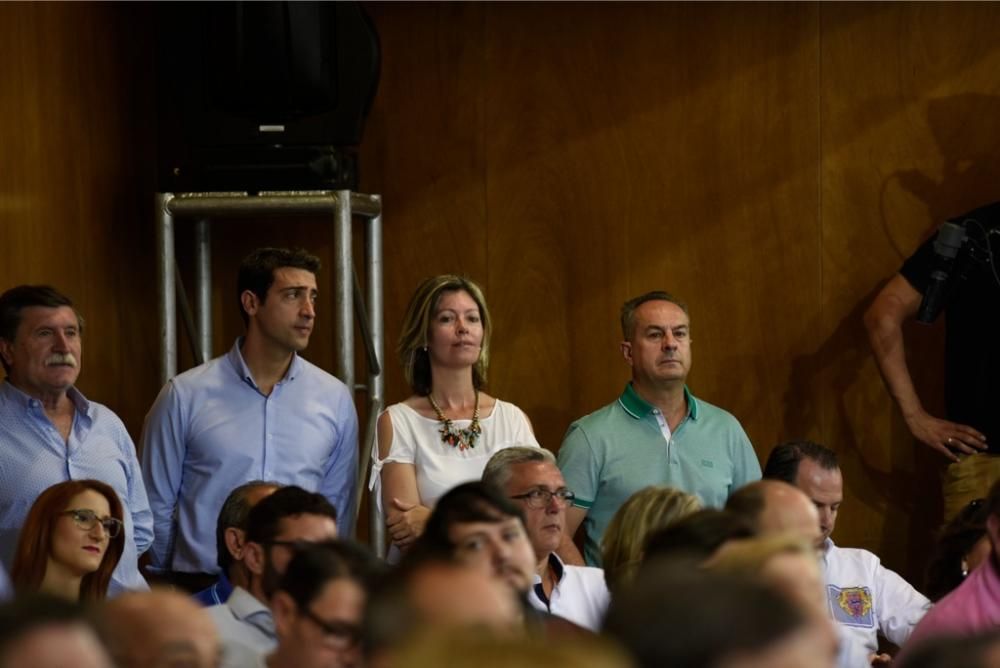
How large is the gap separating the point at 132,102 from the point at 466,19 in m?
0.98

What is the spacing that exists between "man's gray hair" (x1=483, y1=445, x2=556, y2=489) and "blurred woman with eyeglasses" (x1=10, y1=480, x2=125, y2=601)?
707 mm

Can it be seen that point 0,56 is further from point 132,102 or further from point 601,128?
point 601,128

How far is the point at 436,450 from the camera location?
3697 mm

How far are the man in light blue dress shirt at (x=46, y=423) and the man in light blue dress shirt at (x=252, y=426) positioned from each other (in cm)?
22

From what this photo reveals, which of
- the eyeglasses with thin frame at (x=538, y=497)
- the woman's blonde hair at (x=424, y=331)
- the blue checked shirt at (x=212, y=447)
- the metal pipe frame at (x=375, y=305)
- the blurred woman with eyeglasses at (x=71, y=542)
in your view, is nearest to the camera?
the blurred woman with eyeglasses at (x=71, y=542)

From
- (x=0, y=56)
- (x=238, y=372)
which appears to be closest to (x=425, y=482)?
(x=238, y=372)

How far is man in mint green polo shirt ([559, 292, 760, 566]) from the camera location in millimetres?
3898

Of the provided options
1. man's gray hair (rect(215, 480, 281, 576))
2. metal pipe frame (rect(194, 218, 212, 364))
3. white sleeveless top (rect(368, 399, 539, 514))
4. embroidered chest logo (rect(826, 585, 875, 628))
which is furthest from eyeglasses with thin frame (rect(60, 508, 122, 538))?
metal pipe frame (rect(194, 218, 212, 364))

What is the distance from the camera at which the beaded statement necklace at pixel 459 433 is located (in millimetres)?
3715

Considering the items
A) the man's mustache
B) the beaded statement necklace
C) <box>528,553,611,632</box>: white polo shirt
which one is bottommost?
<box>528,553,611,632</box>: white polo shirt

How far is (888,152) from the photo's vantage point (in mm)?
4688

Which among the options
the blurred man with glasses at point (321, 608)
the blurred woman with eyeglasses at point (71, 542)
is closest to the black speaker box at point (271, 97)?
the blurred woman with eyeglasses at point (71, 542)

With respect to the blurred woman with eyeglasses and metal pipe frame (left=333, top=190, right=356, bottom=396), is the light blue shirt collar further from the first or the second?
the blurred woman with eyeglasses

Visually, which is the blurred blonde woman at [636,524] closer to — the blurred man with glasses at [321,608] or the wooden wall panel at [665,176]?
the blurred man with glasses at [321,608]
